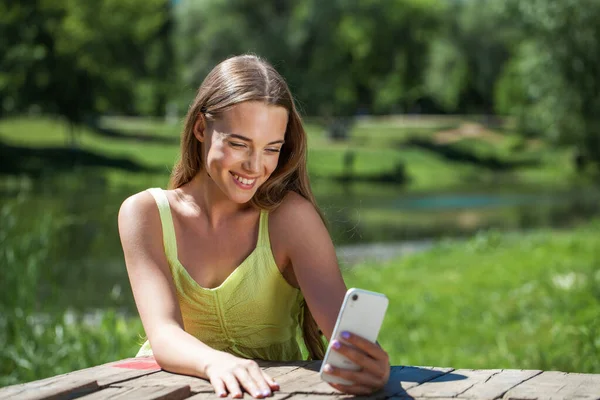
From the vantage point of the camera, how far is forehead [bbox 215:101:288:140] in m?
2.36

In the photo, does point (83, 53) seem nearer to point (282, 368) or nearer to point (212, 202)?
point (212, 202)

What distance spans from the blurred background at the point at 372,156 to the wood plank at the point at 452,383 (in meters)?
0.92

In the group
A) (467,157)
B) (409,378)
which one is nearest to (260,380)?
(409,378)

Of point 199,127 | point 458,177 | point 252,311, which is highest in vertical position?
point 199,127

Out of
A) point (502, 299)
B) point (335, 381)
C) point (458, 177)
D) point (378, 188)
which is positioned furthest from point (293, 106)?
point (458, 177)

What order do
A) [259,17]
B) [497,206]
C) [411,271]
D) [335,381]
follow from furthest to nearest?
[259,17]
[497,206]
[411,271]
[335,381]

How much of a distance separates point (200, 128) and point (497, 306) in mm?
5788

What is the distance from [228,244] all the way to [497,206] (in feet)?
66.9

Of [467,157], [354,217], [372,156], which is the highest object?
[372,156]

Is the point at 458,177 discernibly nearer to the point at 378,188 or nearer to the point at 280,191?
the point at 378,188

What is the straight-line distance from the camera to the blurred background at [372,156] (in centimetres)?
584

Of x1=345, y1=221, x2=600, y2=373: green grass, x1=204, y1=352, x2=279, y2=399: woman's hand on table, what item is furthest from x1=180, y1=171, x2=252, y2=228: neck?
x1=345, y1=221, x2=600, y2=373: green grass

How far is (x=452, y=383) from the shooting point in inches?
75.1

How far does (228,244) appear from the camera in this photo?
2492mm
